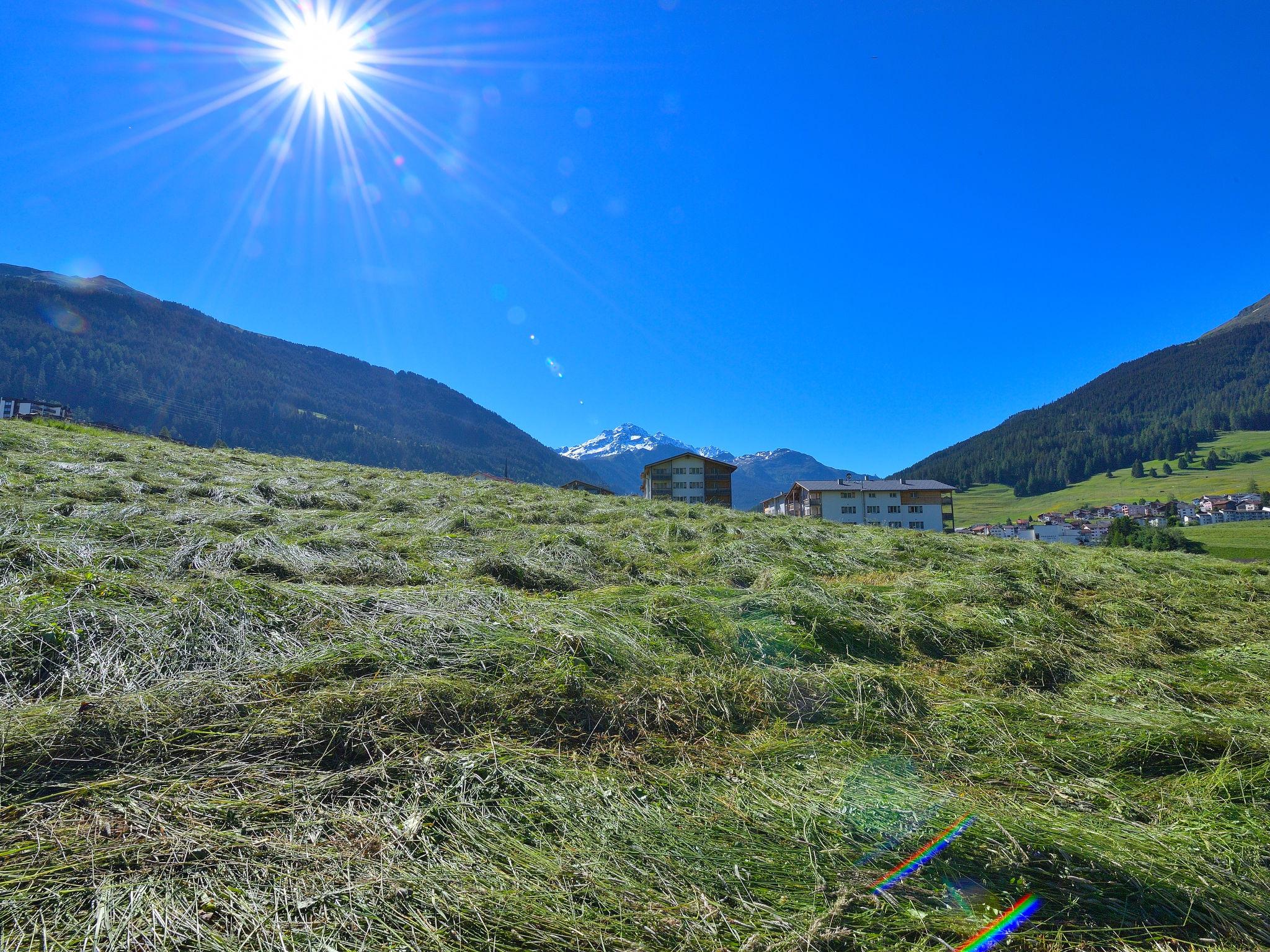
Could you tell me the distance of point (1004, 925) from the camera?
181 cm

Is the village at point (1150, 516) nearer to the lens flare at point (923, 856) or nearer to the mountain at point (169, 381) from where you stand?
the lens flare at point (923, 856)

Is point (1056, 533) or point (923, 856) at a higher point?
point (923, 856)

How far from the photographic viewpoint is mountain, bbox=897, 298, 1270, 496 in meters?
141

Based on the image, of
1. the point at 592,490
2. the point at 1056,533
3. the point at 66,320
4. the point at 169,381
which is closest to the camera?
the point at 592,490

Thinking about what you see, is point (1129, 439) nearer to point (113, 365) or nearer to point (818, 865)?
point (818, 865)

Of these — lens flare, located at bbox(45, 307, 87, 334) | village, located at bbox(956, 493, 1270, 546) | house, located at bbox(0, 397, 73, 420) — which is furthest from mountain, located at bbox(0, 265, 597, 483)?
village, located at bbox(956, 493, 1270, 546)

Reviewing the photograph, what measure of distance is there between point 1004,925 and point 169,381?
189908 mm

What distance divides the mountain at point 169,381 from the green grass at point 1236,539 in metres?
134

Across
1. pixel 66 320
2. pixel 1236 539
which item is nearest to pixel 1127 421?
pixel 1236 539

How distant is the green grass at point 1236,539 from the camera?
5384cm

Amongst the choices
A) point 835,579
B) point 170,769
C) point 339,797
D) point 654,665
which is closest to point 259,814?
point 339,797

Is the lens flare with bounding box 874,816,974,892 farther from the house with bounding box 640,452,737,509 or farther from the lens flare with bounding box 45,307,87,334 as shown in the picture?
the lens flare with bounding box 45,307,87,334

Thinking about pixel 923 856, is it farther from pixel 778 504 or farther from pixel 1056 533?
pixel 1056 533

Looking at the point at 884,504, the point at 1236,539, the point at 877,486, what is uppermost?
the point at 877,486
